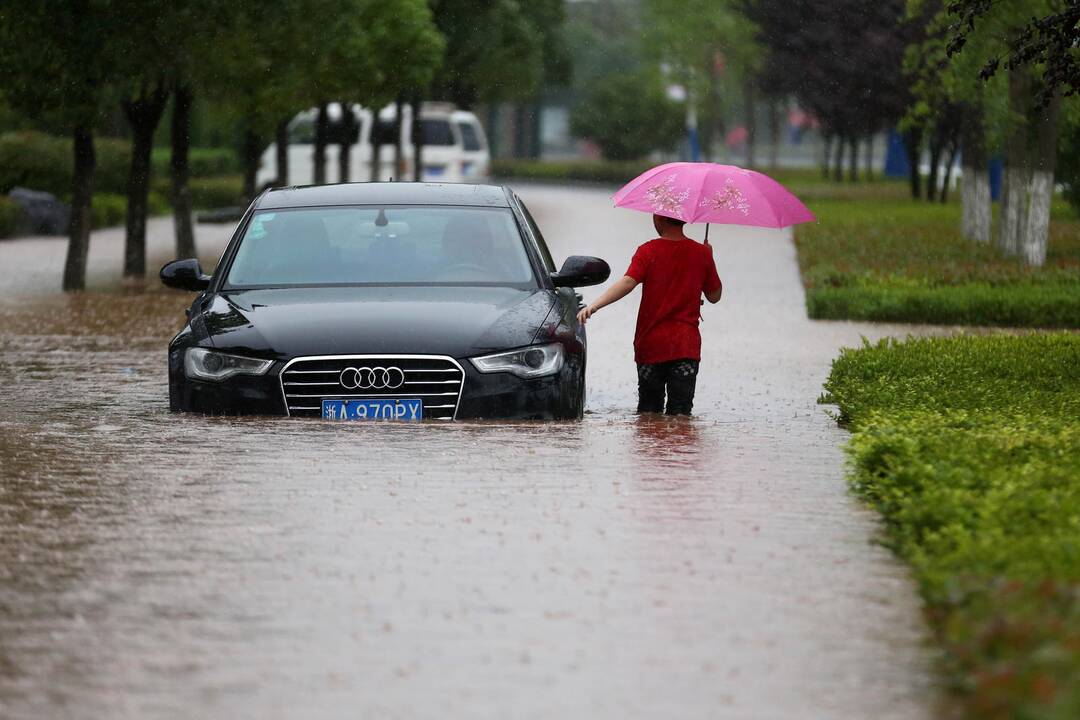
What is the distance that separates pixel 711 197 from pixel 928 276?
1338 cm

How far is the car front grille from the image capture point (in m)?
9.90

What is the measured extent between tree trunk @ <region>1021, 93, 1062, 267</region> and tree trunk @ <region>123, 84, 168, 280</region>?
11.1 m

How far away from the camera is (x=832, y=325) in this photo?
64.7ft

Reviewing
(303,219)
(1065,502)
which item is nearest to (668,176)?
(303,219)

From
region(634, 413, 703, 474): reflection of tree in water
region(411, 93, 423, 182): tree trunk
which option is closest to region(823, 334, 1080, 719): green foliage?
region(634, 413, 703, 474): reflection of tree in water

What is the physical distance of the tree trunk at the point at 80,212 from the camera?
23.4 metres

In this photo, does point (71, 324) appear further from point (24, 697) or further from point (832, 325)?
point (24, 697)

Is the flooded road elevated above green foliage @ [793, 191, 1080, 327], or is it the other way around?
the flooded road

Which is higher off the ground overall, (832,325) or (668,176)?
(668,176)

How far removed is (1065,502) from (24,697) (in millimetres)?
3600

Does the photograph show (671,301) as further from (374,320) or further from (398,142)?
(398,142)

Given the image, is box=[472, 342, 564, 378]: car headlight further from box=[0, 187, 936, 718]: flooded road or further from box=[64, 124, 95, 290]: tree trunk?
box=[64, 124, 95, 290]: tree trunk

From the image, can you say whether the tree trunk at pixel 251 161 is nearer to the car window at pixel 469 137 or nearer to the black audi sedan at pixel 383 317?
the car window at pixel 469 137

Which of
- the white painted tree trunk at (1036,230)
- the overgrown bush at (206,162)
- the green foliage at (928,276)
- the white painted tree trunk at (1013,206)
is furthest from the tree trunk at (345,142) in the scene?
the white painted tree trunk at (1036,230)
